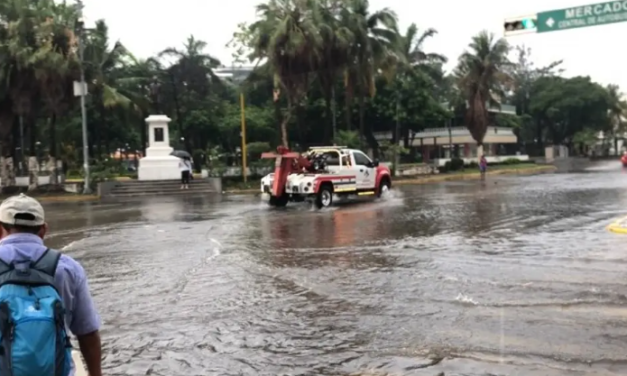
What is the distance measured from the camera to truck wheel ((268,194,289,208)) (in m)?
22.6

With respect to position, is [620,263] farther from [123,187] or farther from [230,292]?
Answer: [123,187]

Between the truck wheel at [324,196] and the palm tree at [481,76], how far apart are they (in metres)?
32.6

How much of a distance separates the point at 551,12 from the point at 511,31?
117 centimetres

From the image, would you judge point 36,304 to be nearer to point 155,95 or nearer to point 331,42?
point 331,42

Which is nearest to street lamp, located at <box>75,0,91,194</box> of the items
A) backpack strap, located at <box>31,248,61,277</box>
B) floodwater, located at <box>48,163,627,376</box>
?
floodwater, located at <box>48,163,627,376</box>

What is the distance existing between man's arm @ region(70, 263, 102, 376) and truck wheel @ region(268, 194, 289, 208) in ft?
62.4

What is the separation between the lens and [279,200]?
893 inches

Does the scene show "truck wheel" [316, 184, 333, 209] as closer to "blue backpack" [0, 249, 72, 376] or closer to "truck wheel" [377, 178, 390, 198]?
"truck wheel" [377, 178, 390, 198]

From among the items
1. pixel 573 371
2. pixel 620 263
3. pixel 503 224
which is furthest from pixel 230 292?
pixel 503 224

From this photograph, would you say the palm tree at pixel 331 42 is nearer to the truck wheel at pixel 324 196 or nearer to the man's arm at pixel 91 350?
the truck wheel at pixel 324 196

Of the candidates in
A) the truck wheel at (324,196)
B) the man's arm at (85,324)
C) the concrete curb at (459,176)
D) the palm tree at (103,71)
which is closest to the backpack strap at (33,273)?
the man's arm at (85,324)

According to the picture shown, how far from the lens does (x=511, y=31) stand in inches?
717

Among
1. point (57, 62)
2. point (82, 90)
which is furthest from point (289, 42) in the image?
point (57, 62)

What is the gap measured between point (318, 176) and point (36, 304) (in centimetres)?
1918
